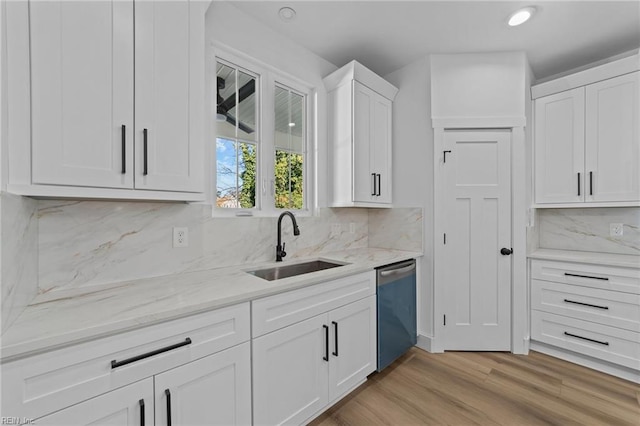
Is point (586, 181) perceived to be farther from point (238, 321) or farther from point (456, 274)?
point (238, 321)

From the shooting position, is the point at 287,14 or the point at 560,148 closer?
the point at 287,14

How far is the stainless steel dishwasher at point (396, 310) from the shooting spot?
6.97 feet

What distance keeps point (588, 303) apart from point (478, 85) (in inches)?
82.5

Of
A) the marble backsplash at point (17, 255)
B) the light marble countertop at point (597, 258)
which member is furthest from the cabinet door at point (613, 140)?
the marble backsplash at point (17, 255)

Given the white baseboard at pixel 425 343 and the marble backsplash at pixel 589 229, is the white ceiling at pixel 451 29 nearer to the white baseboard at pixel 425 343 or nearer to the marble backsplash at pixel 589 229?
the marble backsplash at pixel 589 229

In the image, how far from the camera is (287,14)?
6.64 ft

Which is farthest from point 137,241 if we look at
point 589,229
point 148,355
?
point 589,229

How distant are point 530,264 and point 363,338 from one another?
183 cm

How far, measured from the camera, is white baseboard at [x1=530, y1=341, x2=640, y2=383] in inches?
83.2

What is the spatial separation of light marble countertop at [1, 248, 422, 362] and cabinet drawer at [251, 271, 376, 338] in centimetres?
5

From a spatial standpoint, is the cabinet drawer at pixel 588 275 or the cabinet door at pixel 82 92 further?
the cabinet drawer at pixel 588 275

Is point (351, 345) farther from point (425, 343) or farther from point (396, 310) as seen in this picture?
point (425, 343)

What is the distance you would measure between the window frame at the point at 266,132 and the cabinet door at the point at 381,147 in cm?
56

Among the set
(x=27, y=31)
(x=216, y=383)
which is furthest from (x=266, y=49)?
(x=216, y=383)
